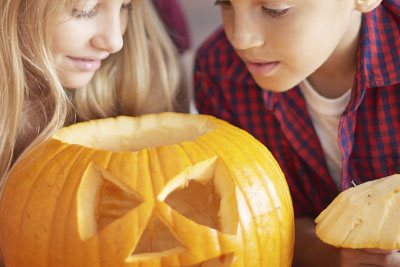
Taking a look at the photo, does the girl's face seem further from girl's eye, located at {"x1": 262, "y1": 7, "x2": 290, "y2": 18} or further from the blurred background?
the blurred background

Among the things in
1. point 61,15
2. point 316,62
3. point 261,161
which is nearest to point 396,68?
point 316,62

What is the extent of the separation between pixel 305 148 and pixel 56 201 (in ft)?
2.03

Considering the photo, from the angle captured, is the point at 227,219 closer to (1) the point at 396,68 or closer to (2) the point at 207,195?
(2) the point at 207,195

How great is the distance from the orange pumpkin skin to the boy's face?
220mm

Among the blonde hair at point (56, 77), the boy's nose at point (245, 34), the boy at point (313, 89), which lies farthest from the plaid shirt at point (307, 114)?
the boy's nose at point (245, 34)

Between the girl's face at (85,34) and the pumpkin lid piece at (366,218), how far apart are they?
21.2 inches

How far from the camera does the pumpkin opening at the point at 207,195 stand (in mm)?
734

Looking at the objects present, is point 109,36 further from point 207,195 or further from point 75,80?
point 207,195

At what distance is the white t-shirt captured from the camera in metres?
1.14

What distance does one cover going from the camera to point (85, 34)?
0.99 meters

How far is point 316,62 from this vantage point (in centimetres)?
102

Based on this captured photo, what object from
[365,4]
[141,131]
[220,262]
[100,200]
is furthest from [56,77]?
[365,4]

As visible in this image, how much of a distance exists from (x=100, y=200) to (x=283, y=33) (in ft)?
1.50

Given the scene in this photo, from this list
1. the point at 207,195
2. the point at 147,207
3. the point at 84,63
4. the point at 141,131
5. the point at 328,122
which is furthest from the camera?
the point at 328,122
